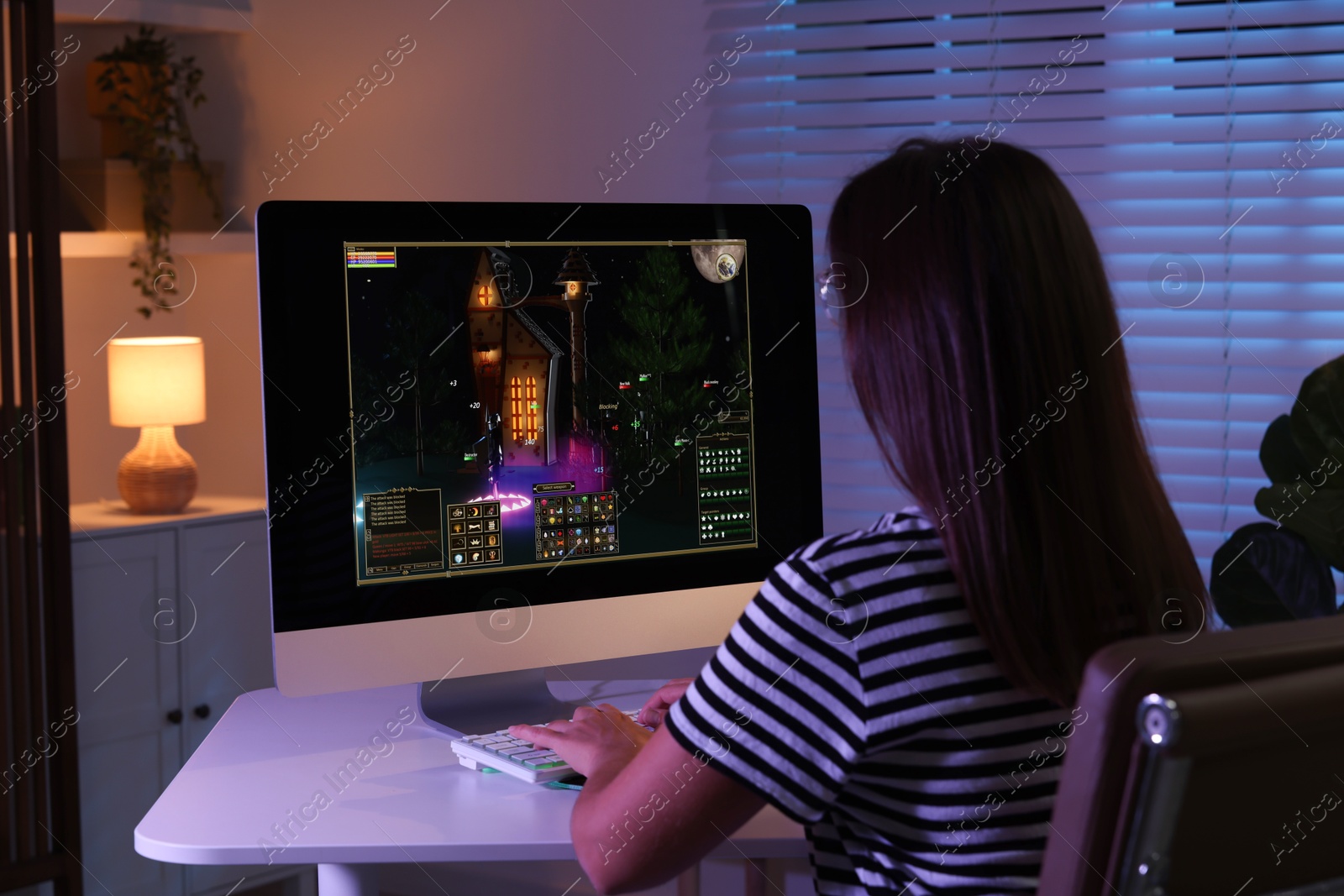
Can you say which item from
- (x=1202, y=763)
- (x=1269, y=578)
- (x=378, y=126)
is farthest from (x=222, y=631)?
(x=1202, y=763)

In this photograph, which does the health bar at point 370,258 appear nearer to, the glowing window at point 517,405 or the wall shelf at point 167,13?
the glowing window at point 517,405

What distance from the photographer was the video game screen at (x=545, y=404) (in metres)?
1.35

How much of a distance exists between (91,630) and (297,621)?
132 centimetres

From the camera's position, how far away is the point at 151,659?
2.45m

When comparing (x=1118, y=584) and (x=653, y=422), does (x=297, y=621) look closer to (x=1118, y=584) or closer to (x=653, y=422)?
(x=653, y=422)

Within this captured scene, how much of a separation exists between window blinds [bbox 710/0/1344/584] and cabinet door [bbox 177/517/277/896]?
4.38 feet

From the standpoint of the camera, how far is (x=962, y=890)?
0.87m

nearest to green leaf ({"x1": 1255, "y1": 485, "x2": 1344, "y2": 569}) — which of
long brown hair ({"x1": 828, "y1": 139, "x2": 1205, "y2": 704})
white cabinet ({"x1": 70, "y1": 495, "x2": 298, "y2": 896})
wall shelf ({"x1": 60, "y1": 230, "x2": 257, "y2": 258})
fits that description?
long brown hair ({"x1": 828, "y1": 139, "x2": 1205, "y2": 704})

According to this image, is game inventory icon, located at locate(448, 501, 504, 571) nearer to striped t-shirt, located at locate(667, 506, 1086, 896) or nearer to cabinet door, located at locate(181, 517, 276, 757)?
striped t-shirt, located at locate(667, 506, 1086, 896)

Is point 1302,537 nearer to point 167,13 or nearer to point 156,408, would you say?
point 156,408

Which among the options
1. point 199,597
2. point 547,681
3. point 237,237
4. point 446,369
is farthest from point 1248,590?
point 237,237

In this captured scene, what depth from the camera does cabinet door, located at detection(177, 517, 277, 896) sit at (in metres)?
2.51

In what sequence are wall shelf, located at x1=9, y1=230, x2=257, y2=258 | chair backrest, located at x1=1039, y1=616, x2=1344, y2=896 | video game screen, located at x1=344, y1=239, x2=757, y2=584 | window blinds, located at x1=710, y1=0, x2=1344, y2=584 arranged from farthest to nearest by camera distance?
A: wall shelf, located at x1=9, y1=230, x2=257, y2=258 < window blinds, located at x1=710, y1=0, x2=1344, y2=584 < video game screen, located at x1=344, y1=239, x2=757, y2=584 < chair backrest, located at x1=1039, y1=616, x2=1344, y2=896

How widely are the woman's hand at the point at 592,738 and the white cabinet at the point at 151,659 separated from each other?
127cm
